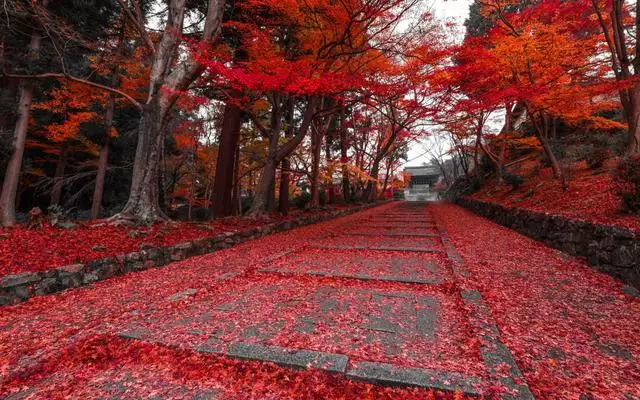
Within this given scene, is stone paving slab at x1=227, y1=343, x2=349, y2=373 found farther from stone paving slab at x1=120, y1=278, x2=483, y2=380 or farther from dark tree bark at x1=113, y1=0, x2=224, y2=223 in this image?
dark tree bark at x1=113, y1=0, x2=224, y2=223

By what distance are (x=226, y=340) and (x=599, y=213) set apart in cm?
707

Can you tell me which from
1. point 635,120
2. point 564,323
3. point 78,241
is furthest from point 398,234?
point 78,241

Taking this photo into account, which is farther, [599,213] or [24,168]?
[24,168]

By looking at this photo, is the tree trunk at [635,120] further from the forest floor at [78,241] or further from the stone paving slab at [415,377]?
the forest floor at [78,241]

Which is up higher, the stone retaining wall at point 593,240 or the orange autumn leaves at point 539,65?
the orange autumn leaves at point 539,65

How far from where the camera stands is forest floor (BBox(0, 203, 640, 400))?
6.42 feet

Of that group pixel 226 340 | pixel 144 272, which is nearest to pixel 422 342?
pixel 226 340

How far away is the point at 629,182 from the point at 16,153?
15412 mm

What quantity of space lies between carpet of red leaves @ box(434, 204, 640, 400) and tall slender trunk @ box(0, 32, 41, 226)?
12.7 meters

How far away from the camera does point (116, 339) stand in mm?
2605

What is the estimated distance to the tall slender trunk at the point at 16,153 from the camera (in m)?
8.77

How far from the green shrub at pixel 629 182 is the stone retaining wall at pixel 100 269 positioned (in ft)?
26.0

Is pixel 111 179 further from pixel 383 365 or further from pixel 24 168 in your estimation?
pixel 383 365

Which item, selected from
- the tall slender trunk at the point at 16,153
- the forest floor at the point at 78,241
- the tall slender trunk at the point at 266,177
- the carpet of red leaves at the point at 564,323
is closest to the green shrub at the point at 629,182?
the carpet of red leaves at the point at 564,323
